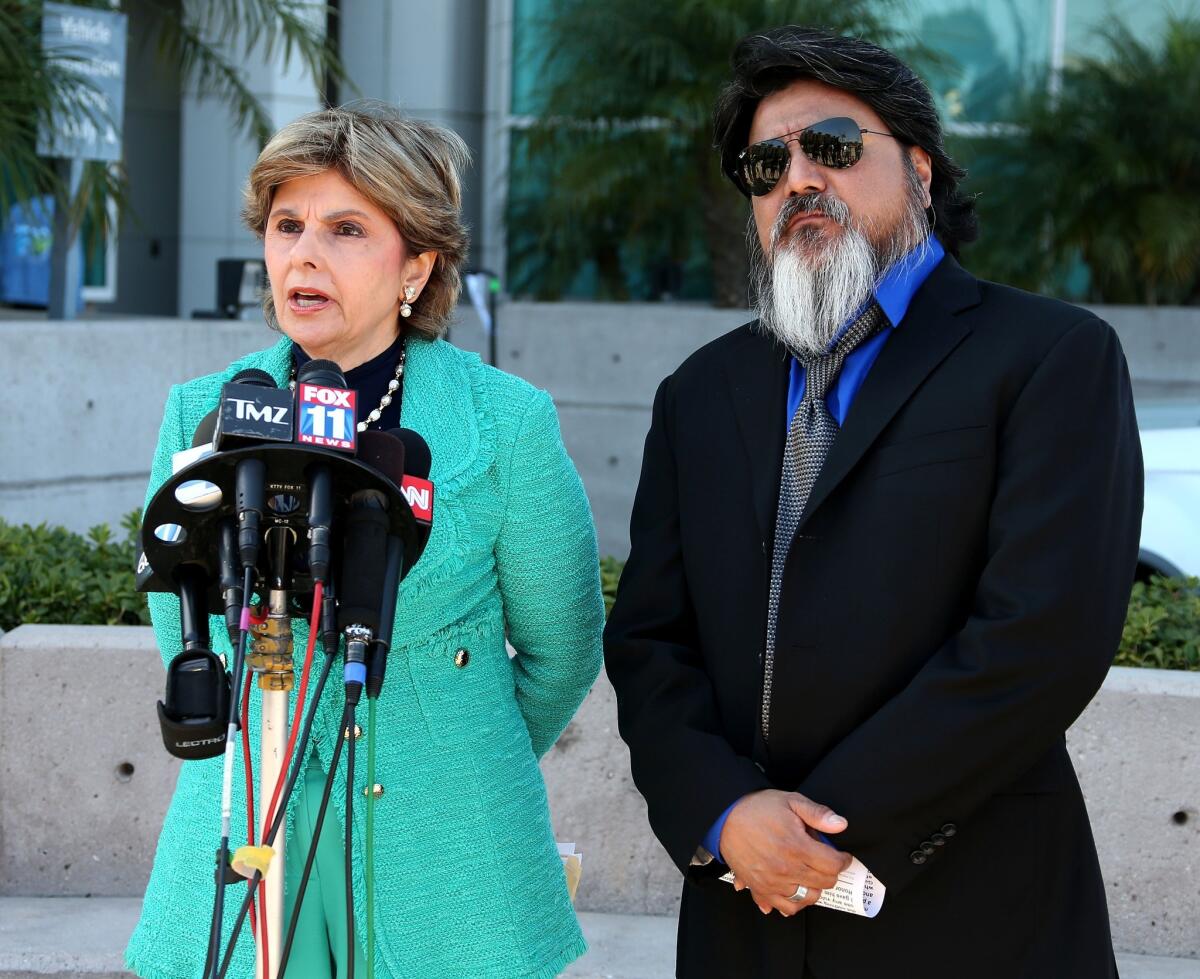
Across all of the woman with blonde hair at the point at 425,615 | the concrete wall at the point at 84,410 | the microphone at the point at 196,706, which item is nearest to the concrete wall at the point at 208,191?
the concrete wall at the point at 84,410

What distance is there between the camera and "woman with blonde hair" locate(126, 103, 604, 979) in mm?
2811

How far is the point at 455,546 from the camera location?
2904mm

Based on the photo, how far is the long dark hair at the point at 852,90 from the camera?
2.85 metres

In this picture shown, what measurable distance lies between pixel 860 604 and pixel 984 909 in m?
0.52

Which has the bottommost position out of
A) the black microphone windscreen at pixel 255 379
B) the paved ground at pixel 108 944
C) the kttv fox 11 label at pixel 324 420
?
the paved ground at pixel 108 944

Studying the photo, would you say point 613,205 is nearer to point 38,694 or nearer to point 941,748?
point 38,694

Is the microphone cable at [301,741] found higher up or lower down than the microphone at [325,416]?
lower down

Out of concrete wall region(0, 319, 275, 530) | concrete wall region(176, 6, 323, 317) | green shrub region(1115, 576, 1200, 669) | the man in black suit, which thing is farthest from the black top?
concrete wall region(176, 6, 323, 317)

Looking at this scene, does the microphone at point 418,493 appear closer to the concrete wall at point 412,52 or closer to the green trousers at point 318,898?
the green trousers at point 318,898

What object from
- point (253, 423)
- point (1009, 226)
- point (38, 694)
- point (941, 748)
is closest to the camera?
point (253, 423)

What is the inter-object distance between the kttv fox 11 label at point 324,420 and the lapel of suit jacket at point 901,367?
871 mm

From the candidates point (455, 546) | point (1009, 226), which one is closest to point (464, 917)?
point (455, 546)

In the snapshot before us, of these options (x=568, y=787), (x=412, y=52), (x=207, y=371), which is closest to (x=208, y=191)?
(x=412, y=52)

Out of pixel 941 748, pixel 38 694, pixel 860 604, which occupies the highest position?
pixel 860 604
